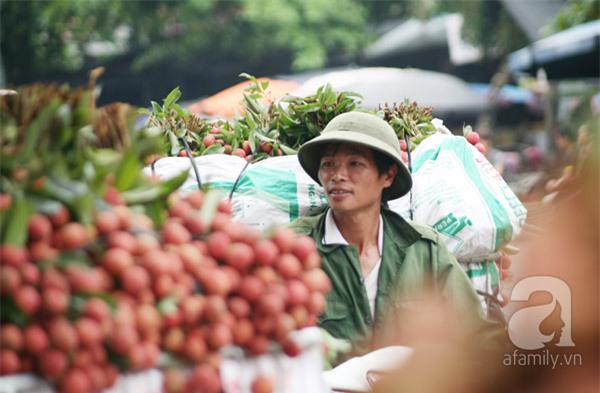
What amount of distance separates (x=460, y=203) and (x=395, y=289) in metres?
0.76

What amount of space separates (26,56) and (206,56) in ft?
13.8

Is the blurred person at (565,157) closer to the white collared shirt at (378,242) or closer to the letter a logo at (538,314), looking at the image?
the white collared shirt at (378,242)

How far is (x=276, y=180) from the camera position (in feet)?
11.9

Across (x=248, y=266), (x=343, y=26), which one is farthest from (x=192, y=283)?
(x=343, y=26)

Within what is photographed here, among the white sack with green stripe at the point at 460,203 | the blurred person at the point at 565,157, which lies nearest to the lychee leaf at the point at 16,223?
the white sack with green stripe at the point at 460,203

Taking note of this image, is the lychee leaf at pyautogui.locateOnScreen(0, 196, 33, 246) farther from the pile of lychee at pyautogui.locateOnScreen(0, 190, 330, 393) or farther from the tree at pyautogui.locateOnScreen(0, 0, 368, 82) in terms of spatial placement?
the tree at pyautogui.locateOnScreen(0, 0, 368, 82)

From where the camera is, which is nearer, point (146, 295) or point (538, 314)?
point (146, 295)

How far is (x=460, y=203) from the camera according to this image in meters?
3.73

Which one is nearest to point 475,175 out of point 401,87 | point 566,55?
point 566,55

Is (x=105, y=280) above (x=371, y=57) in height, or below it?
below

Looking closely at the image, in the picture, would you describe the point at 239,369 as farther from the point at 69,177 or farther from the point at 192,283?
the point at 69,177

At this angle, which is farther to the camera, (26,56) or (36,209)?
(26,56)

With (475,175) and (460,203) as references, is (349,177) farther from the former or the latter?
(475,175)

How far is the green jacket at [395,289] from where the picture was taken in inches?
120
